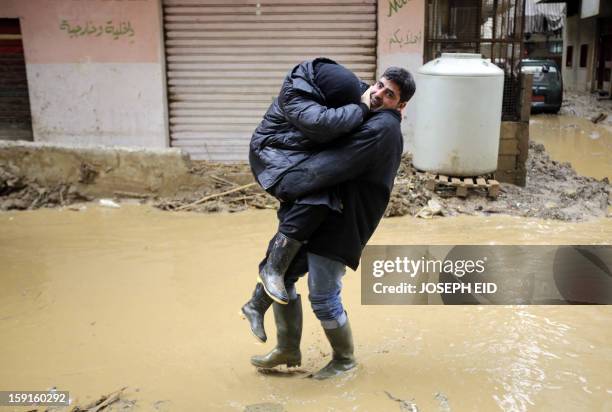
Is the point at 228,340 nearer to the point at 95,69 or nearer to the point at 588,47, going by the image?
the point at 95,69

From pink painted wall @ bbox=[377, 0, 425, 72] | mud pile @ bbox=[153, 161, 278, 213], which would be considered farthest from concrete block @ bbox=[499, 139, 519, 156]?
mud pile @ bbox=[153, 161, 278, 213]

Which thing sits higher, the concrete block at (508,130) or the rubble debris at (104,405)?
the concrete block at (508,130)

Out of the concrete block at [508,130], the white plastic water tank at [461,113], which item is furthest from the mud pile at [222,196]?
the concrete block at [508,130]

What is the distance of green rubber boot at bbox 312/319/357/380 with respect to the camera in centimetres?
305

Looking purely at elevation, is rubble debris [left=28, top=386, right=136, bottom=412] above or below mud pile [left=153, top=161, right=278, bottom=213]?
below

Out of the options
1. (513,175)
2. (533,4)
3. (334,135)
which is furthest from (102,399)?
(533,4)

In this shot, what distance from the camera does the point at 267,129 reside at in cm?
284

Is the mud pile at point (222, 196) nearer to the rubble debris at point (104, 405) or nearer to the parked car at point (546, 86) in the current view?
the rubble debris at point (104, 405)

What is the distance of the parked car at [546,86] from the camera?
16656mm

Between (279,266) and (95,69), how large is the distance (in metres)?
7.15

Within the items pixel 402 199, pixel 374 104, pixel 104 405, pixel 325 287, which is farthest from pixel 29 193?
pixel 374 104

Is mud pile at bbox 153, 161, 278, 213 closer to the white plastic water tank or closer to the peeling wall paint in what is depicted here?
the peeling wall paint

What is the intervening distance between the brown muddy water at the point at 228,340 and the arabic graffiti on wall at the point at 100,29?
415 cm

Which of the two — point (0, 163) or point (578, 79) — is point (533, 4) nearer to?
point (578, 79)
